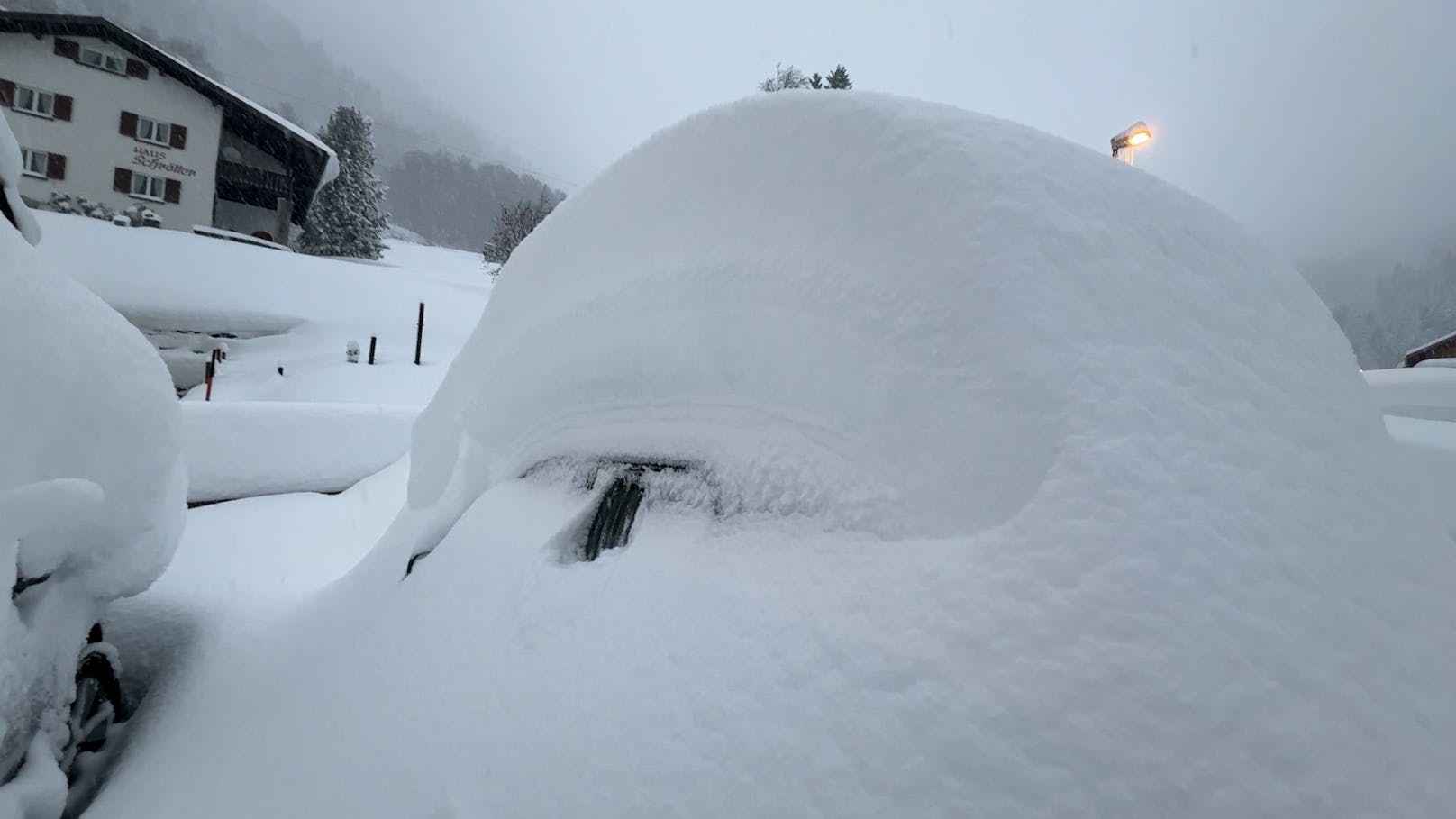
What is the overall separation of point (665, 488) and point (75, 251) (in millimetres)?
21447

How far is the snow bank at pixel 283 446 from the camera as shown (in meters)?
4.73

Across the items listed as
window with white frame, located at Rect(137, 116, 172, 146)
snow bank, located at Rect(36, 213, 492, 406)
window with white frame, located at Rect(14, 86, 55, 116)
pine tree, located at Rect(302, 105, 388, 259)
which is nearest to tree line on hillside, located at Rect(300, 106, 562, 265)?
pine tree, located at Rect(302, 105, 388, 259)

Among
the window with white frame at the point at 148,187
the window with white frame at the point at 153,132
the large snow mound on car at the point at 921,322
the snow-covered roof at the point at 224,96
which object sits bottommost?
the large snow mound on car at the point at 921,322

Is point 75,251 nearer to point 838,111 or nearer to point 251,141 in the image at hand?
point 251,141

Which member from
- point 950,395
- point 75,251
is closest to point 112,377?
point 950,395

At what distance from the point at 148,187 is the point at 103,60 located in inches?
149

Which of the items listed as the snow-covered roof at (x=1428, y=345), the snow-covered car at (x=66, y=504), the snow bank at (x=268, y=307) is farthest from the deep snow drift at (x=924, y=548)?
the snow-covered roof at (x=1428, y=345)

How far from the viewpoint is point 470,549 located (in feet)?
6.03

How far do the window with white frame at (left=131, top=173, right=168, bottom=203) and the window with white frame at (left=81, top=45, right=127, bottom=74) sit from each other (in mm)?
3179

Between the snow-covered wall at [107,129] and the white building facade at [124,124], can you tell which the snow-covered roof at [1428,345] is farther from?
the snow-covered wall at [107,129]

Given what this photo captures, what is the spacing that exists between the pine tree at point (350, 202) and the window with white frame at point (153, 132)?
920 centimetres

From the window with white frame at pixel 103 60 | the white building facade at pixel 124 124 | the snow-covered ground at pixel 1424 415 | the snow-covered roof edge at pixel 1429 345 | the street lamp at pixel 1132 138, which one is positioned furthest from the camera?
the window with white frame at pixel 103 60

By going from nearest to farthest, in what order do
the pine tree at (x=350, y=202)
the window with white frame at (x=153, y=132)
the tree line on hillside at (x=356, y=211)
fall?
the window with white frame at (x=153, y=132), the tree line on hillside at (x=356, y=211), the pine tree at (x=350, y=202)

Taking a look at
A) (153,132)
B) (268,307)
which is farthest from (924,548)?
(153,132)
